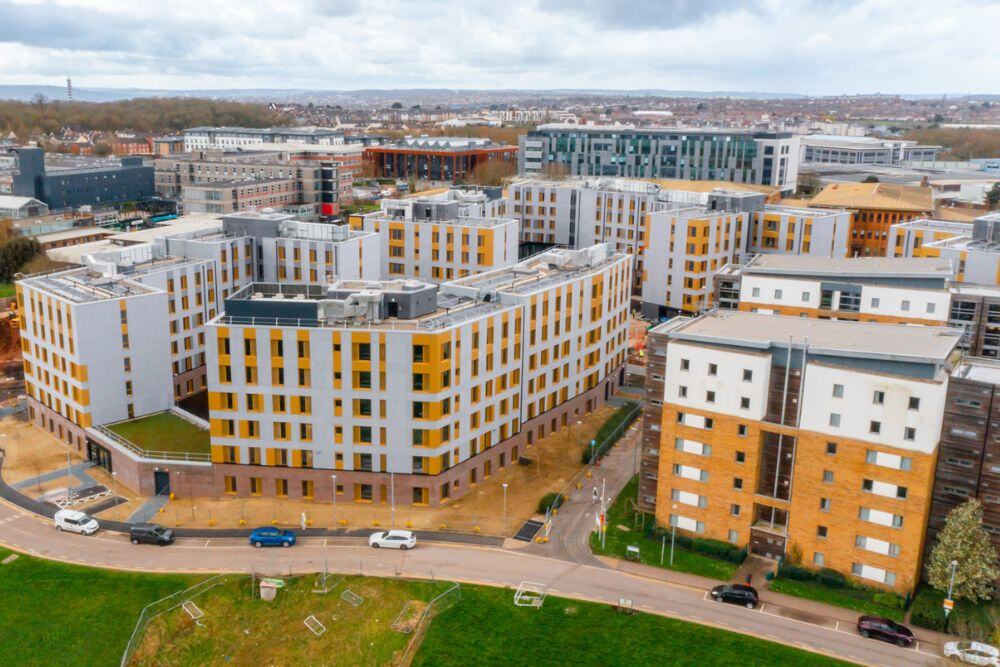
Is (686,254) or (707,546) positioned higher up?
(686,254)

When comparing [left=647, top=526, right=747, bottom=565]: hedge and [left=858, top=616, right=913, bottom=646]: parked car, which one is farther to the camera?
[left=647, top=526, right=747, bottom=565]: hedge

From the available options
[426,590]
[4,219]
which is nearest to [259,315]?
[426,590]

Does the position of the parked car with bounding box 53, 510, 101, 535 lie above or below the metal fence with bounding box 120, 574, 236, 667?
above

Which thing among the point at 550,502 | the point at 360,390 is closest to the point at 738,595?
the point at 550,502

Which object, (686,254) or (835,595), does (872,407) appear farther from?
(686,254)

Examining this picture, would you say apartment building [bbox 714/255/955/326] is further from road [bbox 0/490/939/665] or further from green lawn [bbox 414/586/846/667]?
green lawn [bbox 414/586/846/667]

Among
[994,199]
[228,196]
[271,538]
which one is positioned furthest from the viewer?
[228,196]

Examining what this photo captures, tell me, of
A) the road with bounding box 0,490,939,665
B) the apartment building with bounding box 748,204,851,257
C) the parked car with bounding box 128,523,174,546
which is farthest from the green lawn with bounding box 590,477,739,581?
the apartment building with bounding box 748,204,851,257
